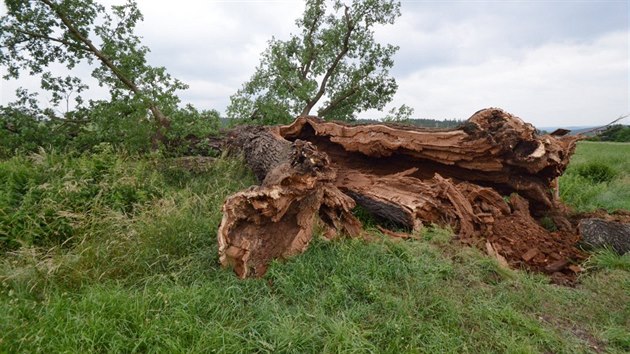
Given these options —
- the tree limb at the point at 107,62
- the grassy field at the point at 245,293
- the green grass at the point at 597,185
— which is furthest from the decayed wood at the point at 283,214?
the green grass at the point at 597,185

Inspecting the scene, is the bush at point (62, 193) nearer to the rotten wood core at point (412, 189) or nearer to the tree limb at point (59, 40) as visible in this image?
the rotten wood core at point (412, 189)

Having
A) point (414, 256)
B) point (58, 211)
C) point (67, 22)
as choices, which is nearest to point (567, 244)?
point (414, 256)

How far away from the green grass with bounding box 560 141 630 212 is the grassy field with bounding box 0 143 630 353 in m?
2.92

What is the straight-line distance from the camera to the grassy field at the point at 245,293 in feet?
7.99

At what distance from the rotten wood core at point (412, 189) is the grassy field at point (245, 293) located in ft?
1.01

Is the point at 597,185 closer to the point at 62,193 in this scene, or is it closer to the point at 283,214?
the point at 283,214

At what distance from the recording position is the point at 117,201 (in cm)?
430

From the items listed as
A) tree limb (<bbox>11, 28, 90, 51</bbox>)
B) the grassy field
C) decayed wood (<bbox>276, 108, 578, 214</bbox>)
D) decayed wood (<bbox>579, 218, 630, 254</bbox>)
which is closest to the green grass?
decayed wood (<bbox>276, 108, 578, 214</bbox>)

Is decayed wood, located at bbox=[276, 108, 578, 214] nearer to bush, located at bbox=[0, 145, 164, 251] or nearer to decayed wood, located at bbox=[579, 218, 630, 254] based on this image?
decayed wood, located at bbox=[579, 218, 630, 254]

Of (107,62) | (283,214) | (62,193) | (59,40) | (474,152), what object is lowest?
(283,214)

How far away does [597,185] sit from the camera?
7156 millimetres

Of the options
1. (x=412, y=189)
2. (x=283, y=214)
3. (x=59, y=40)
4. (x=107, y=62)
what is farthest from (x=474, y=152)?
(x=59, y=40)

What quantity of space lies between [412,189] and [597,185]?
16.0 feet

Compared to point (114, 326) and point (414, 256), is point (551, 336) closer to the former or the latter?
point (414, 256)
